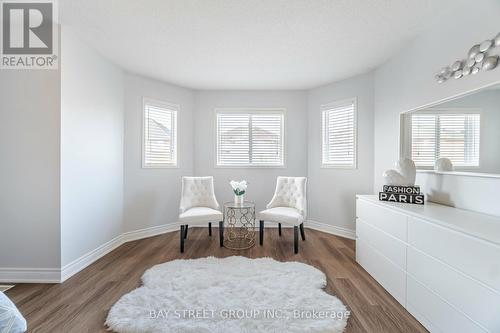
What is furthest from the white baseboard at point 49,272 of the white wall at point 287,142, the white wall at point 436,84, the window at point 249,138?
the white wall at point 436,84

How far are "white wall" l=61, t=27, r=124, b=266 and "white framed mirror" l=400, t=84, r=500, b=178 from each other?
12.5 feet

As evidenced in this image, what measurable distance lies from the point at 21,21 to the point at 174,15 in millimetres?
1563

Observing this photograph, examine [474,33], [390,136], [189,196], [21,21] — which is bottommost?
[189,196]

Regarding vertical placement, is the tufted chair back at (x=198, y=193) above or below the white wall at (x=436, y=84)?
below

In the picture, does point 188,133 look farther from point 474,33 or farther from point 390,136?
point 474,33

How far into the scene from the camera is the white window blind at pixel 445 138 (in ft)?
5.89

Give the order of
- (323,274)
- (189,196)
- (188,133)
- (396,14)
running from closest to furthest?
(396,14) < (323,274) < (189,196) < (188,133)

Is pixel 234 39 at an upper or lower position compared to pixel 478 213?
upper

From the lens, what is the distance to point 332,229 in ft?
12.2

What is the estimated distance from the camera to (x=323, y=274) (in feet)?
7.54

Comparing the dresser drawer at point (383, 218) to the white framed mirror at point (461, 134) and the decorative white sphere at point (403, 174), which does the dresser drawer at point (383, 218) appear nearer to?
the decorative white sphere at point (403, 174)

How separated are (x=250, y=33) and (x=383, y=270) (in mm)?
2789

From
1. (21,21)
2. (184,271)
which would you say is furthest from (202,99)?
(184,271)

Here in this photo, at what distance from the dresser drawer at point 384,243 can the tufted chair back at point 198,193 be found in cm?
210
